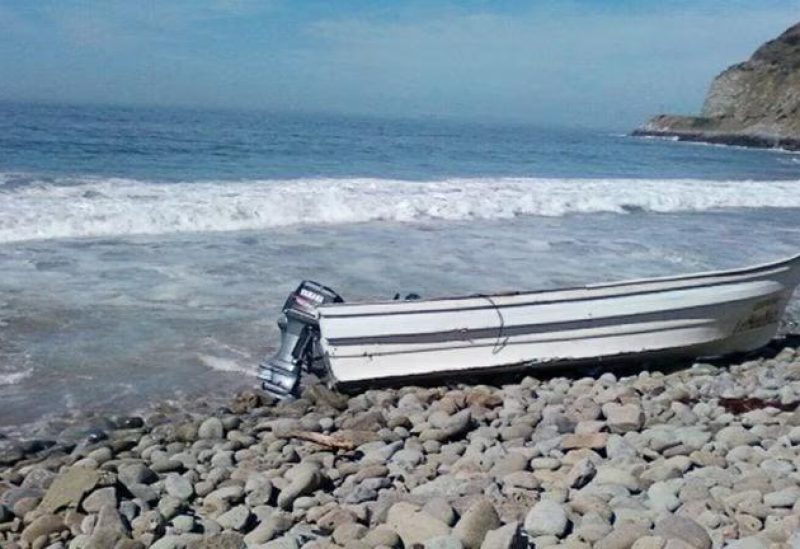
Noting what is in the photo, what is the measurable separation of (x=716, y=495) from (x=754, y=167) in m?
53.1

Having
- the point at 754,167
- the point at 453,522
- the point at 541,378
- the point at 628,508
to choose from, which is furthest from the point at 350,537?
the point at 754,167

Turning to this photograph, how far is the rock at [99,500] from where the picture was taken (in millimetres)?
5469

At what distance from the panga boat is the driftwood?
4.30 ft

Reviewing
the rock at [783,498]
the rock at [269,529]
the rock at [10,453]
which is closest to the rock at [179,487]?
the rock at [269,529]

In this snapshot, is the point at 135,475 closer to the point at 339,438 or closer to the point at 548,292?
the point at 339,438

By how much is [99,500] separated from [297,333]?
11.0ft

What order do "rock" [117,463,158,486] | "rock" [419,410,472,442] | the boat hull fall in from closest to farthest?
"rock" [117,463,158,486]
"rock" [419,410,472,442]
the boat hull

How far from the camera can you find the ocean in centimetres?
910

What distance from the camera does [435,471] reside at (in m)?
6.36

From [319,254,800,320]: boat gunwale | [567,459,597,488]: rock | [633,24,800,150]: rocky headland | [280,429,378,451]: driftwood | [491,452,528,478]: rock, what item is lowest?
[280,429,378,451]: driftwood

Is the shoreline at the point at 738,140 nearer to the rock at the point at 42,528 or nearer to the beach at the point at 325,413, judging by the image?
the beach at the point at 325,413

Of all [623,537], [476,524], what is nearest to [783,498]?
[623,537]

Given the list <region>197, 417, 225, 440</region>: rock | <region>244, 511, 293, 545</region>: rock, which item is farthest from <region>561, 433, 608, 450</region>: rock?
<region>197, 417, 225, 440</region>: rock

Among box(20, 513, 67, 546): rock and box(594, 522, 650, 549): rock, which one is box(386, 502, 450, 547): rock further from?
box(20, 513, 67, 546): rock
